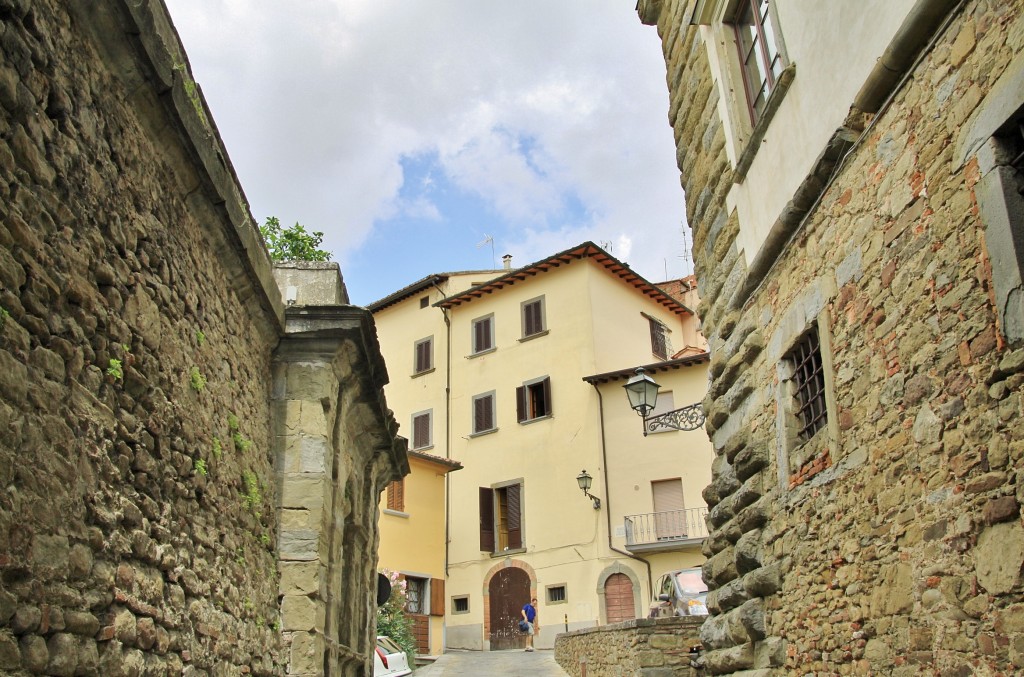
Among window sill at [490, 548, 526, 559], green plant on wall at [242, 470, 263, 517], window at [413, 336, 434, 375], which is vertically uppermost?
window at [413, 336, 434, 375]

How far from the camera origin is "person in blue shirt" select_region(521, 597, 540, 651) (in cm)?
2369

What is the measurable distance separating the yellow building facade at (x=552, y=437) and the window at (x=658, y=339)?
7 cm

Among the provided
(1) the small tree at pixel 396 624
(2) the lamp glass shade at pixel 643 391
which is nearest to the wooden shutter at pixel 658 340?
(1) the small tree at pixel 396 624

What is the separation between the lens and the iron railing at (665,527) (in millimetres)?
23000

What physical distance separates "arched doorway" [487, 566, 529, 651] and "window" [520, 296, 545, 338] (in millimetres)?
7136

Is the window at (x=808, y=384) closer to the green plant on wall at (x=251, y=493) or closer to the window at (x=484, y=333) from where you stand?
the green plant on wall at (x=251, y=493)

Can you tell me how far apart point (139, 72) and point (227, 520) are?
2.75m

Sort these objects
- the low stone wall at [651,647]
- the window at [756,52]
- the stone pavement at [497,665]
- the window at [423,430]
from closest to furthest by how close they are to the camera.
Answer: the window at [756,52] → the low stone wall at [651,647] → the stone pavement at [497,665] → the window at [423,430]

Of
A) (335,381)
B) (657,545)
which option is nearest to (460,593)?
(657,545)

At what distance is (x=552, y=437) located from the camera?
26125 mm

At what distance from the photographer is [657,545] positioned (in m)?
22.7

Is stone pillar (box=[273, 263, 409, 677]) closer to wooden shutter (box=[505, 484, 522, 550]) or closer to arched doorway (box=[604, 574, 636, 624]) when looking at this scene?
arched doorway (box=[604, 574, 636, 624])

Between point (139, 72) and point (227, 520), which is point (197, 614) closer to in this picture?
point (227, 520)

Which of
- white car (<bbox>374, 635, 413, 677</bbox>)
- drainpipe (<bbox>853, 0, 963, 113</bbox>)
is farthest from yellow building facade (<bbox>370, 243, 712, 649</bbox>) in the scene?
drainpipe (<bbox>853, 0, 963, 113</bbox>)
